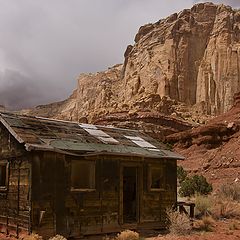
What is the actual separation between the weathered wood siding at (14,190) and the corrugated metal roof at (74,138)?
1.71 ft

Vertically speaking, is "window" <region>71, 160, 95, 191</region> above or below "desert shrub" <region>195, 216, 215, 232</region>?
above

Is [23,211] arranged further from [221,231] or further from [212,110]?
[212,110]

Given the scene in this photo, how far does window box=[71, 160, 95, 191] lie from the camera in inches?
551

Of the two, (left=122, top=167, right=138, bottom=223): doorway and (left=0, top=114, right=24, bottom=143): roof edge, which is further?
(left=122, top=167, right=138, bottom=223): doorway

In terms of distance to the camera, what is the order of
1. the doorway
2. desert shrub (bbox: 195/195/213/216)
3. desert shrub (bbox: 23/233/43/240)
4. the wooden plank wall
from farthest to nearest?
desert shrub (bbox: 195/195/213/216) → the doorway → the wooden plank wall → desert shrub (bbox: 23/233/43/240)

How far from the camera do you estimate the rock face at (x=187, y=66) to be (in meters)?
93.9

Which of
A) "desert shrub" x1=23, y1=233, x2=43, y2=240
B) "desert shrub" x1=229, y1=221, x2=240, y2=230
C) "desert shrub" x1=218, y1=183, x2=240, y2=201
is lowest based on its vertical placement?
"desert shrub" x1=229, y1=221, x2=240, y2=230

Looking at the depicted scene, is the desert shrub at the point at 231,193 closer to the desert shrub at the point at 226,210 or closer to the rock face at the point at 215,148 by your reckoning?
the desert shrub at the point at 226,210

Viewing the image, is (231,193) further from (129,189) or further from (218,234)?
(218,234)

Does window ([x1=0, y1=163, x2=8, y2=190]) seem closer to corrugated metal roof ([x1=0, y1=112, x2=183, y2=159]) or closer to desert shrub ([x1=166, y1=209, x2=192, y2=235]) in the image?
corrugated metal roof ([x1=0, y1=112, x2=183, y2=159])

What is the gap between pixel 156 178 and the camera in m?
16.9

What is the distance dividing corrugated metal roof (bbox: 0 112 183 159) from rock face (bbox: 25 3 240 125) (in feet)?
230

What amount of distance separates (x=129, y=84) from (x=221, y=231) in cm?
8430

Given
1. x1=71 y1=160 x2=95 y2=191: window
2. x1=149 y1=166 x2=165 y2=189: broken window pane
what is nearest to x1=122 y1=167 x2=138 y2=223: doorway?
x1=149 y1=166 x2=165 y2=189: broken window pane
